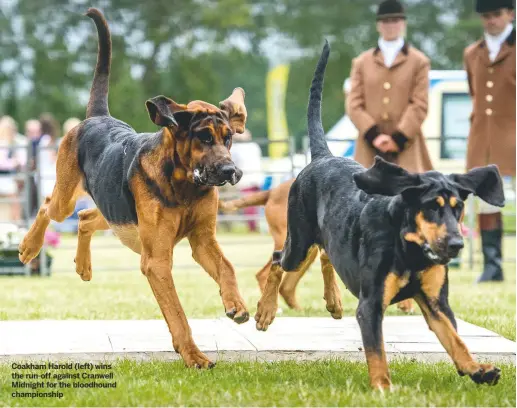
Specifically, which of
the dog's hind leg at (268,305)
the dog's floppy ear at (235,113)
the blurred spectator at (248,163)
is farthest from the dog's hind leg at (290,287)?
the blurred spectator at (248,163)

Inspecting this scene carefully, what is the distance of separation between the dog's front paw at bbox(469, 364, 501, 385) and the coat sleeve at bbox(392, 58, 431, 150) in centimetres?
456

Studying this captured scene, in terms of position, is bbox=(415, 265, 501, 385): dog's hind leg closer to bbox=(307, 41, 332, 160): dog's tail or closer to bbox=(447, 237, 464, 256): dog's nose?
bbox=(447, 237, 464, 256): dog's nose

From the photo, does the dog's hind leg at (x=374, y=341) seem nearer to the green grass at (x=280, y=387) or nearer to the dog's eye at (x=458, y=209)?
the green grass at (x=280, y=387)

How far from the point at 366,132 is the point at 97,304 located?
2794 millimetres

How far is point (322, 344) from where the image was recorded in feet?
19.9

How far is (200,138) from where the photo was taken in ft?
17.4

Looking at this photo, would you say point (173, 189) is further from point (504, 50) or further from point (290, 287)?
point (504, 50)

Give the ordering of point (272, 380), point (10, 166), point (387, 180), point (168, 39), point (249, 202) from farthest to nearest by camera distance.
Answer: point (168, 39)
point (10, 166)
point (249, 202)
point (272, 380)
point (387, 180)

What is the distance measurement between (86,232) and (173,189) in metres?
1.87

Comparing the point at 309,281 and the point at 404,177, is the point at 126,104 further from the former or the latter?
the point at 404,177

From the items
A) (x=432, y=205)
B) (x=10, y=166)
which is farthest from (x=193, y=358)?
(x=10, y=166)

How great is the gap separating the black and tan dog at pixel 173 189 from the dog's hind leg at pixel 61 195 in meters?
0.39

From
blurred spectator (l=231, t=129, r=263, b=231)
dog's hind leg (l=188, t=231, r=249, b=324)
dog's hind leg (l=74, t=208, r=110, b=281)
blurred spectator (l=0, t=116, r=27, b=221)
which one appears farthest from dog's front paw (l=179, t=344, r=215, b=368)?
blurred spectator (l=231, t=129, r=263, b=231)

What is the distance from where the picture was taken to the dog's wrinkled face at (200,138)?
5.20 meters
